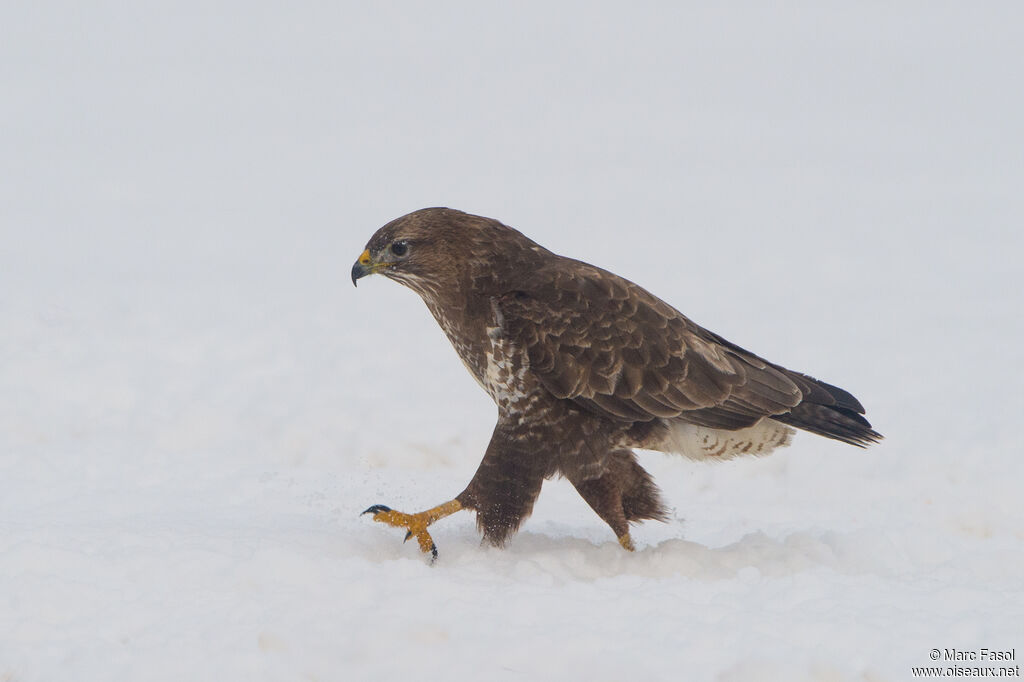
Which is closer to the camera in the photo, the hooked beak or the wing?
the wing

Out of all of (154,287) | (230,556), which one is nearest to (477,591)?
(230,556)

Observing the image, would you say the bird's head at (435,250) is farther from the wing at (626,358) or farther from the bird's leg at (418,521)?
the bird's leg at (418,521)

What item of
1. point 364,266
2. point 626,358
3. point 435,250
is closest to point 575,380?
Result: point 626,358

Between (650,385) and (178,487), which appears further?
(178,487)

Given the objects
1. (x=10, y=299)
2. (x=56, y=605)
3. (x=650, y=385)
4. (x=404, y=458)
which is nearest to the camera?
(x=56, y=605)

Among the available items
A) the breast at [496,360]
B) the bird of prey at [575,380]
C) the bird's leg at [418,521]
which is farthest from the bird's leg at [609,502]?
the bird's leg at [418,521]

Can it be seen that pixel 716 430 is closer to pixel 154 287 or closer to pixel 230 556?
pixel 230 556

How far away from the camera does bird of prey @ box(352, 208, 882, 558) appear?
5.76 meters

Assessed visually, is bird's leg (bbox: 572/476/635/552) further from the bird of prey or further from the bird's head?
the bird's head

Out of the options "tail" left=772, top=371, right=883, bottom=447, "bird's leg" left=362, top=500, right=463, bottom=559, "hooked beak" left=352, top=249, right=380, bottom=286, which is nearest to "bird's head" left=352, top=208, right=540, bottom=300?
"hooked beak" left=352, top=249, right=380, bottom=286

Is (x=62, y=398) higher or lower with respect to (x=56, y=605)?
higher

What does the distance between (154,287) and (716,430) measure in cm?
868

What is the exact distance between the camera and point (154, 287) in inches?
518

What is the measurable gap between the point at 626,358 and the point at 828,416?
112cm
